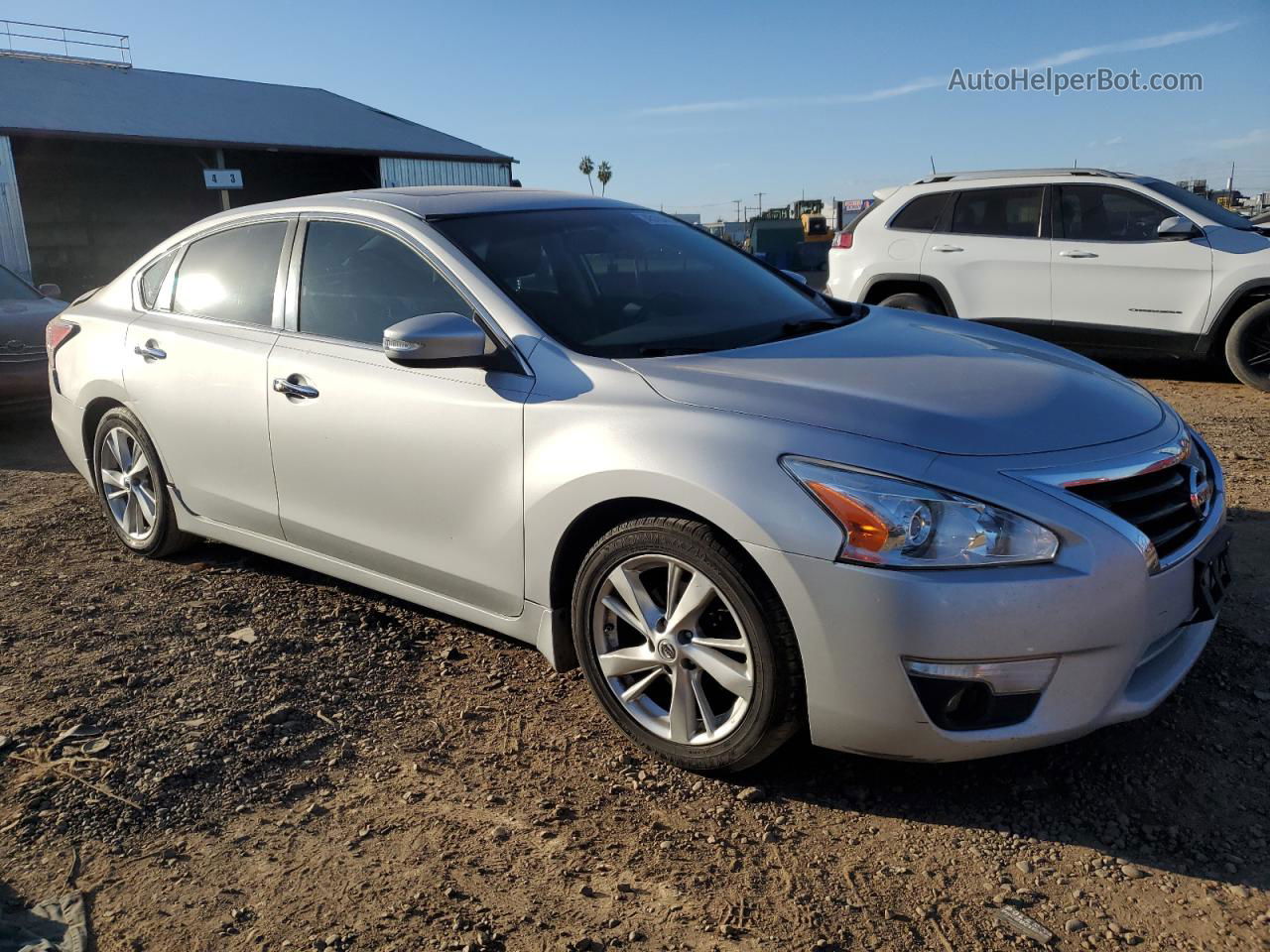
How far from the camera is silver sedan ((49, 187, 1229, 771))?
2.48 m

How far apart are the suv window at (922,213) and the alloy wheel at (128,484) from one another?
668cm

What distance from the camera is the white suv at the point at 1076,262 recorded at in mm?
7934

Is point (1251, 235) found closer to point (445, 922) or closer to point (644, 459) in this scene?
point (644, 459)

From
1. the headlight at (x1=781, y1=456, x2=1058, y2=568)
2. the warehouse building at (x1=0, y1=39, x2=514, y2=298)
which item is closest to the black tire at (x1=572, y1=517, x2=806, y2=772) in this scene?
the headlight at (x1=781, y1=456, x2=1058, y2=568)

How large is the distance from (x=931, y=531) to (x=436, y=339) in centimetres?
153

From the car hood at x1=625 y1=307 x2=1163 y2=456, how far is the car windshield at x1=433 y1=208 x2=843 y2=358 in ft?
0.66

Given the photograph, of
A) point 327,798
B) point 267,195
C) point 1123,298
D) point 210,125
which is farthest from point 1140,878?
point 267,195

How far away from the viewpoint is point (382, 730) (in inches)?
128

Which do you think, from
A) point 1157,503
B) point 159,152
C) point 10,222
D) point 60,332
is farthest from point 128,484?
point 159,152

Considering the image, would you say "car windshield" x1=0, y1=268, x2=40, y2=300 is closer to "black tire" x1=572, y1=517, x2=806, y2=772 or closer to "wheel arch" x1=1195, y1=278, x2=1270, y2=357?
"black tire" x1=572, y1=517, x2=806, y2=772

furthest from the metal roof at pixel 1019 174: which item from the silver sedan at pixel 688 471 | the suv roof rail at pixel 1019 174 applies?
the silver sedan at pixel 688 471

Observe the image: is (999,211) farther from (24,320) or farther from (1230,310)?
(24,320)

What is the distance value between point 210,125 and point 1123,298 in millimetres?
23834

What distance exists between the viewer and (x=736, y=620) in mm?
2689
